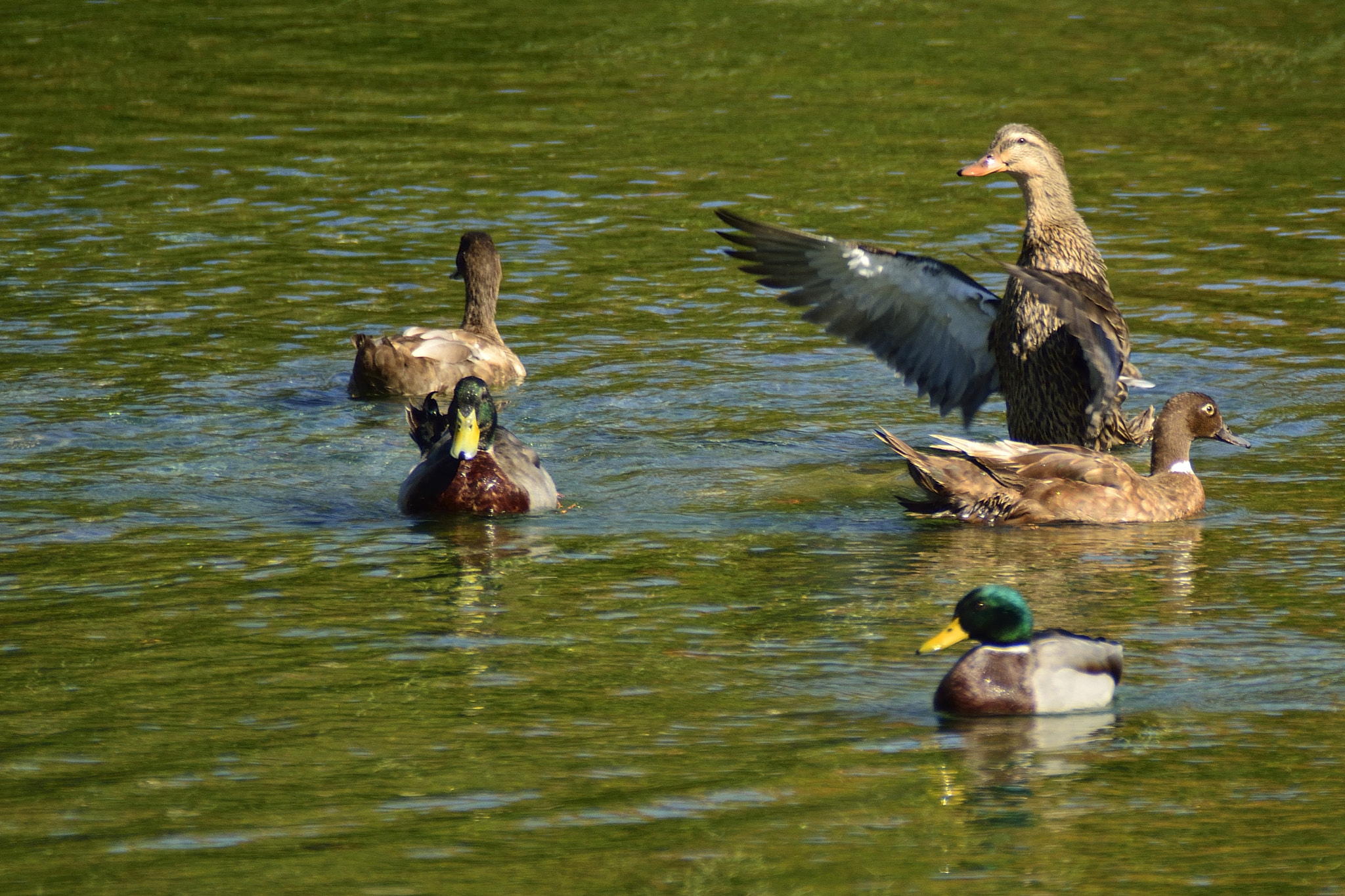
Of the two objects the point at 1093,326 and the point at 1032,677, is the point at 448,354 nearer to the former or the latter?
the point at 1093,326

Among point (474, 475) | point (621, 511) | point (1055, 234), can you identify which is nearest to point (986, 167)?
point (1055, 234)

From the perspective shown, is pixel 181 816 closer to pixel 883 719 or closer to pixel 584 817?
pixel 584 817

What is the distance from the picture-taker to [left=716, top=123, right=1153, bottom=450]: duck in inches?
445

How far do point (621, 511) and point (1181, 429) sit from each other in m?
3.25

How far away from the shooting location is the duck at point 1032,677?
7254 mm

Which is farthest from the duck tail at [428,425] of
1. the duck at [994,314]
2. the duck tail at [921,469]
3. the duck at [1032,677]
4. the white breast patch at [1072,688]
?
the white breast patch at [1072,688]

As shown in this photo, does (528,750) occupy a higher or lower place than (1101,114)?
lower

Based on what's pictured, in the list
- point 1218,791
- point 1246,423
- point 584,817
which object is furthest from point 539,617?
point 1246,423

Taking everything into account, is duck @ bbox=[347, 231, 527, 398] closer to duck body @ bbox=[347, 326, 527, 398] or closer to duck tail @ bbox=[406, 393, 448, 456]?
duck body @ bbox=[347, 326, 527, 398]

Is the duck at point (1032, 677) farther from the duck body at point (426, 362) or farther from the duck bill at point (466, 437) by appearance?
the duck body at point (426, 362)

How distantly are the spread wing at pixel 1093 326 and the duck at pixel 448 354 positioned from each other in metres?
4.06

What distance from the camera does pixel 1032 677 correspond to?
732cm

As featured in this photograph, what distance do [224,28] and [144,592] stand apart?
64.4 ft

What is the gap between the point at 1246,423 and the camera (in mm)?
12359
